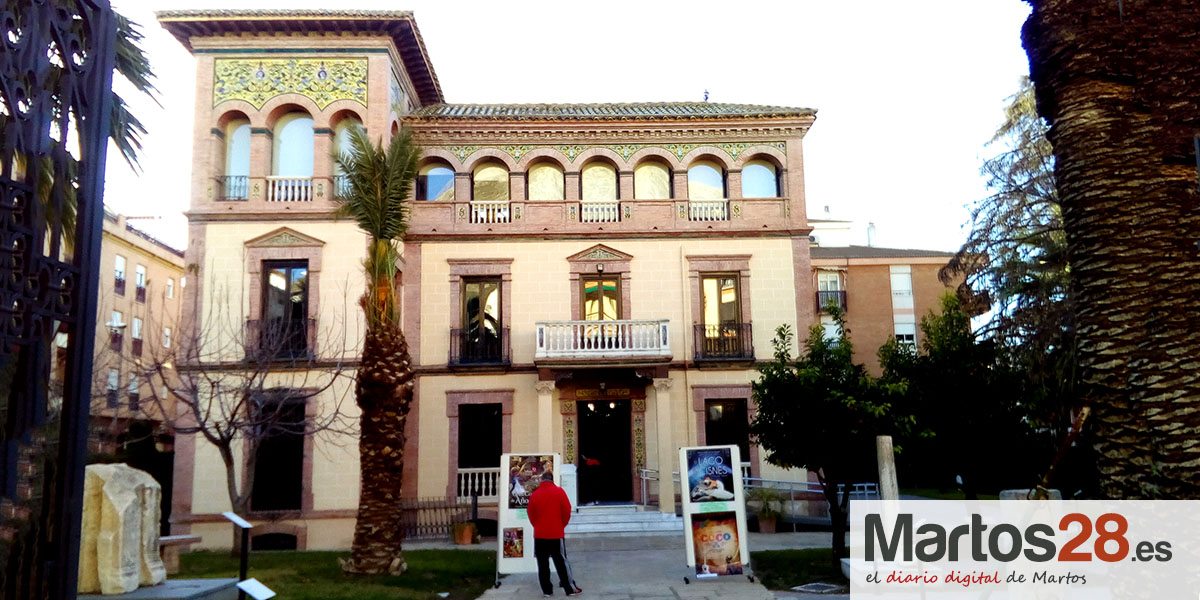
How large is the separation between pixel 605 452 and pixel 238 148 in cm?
1197

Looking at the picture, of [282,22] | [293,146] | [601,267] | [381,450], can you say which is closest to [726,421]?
[601,267]

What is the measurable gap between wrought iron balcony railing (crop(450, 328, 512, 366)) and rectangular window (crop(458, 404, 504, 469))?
3.76ft

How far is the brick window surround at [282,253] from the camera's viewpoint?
2045 centimetres

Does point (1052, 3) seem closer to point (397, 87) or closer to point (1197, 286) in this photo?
point (1197, 286)

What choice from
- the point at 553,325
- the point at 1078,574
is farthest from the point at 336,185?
the point at 1078,574

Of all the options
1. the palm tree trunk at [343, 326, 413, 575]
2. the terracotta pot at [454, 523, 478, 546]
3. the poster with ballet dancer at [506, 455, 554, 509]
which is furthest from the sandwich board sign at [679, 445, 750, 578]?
the terracotta pot at [454, 523, 478, 546]

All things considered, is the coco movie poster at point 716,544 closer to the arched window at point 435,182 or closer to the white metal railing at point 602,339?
the white metal railing at point 602,339

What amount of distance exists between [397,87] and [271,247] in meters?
5.32

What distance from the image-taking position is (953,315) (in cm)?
1431

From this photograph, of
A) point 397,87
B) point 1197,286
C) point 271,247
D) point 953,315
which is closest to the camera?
point 1197,286

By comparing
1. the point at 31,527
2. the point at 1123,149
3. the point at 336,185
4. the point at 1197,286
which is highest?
the point at 336,185

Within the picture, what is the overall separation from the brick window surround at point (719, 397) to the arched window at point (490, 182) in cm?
735

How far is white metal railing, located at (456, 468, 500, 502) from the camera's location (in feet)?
68.5

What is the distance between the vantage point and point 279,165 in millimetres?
21297
